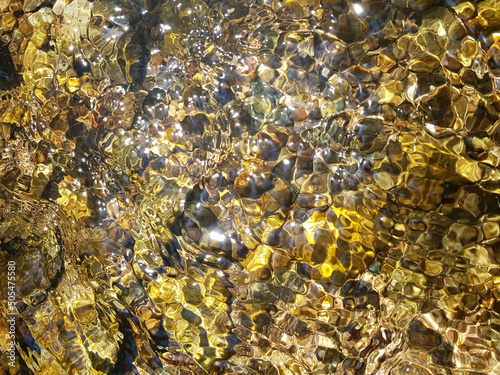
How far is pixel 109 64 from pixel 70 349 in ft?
3.58

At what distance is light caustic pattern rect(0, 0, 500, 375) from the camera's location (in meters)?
1.25

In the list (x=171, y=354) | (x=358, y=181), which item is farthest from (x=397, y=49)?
(x=171, y=354)

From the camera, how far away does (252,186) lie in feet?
4.60

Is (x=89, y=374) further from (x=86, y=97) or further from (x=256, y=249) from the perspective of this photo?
(x=86, y=97)

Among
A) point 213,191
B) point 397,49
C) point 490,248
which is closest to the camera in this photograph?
point 490,248

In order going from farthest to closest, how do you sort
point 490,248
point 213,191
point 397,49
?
point 213,191 → point 397,49 → point 490,248

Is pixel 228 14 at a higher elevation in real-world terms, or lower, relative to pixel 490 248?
higher

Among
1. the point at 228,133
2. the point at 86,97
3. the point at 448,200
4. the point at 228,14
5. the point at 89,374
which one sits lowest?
the point at 89,374

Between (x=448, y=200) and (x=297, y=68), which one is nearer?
(x=448, y=200)

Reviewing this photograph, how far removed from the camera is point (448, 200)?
1.27 m

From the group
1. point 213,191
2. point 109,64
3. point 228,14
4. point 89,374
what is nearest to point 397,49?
point 228,14

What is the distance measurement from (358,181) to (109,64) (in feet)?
3.42

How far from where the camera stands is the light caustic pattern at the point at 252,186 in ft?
4.10

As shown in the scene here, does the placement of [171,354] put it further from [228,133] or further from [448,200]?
[448,200]
